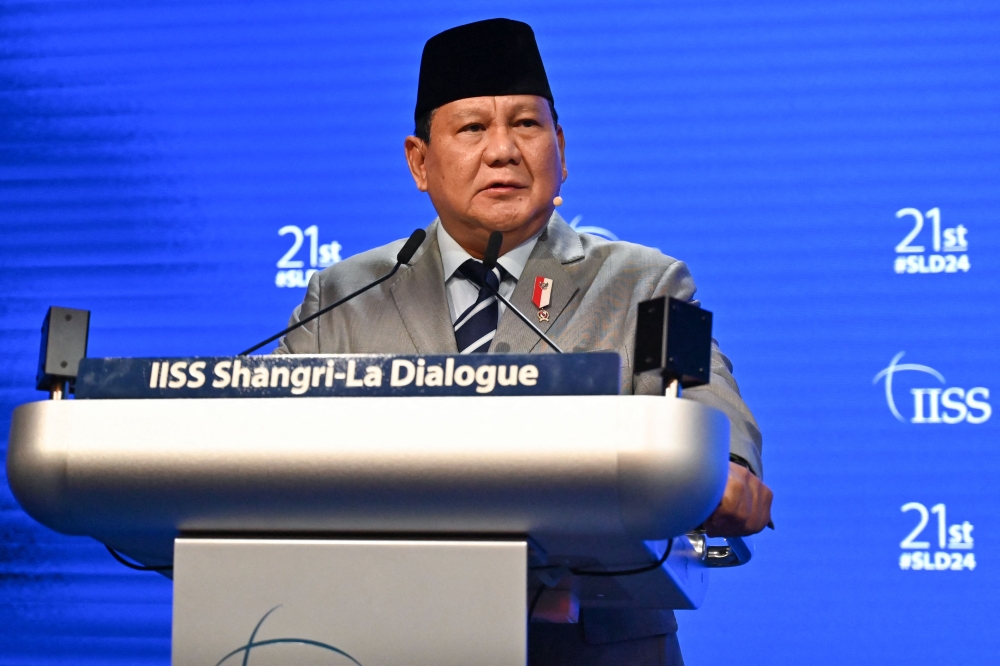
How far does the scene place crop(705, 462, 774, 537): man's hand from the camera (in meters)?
1.10

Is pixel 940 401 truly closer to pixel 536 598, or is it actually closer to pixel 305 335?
pixel 305 335

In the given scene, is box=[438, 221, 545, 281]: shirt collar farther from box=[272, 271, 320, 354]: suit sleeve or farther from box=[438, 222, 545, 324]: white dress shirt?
box=[272, 271, 320, 354]: suit sleeve

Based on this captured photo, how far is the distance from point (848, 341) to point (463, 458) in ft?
5.38

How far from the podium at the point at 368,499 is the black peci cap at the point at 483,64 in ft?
3.19

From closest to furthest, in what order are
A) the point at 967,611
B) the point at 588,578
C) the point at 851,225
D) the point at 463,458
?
1. the point at 463,458
2. the point at 588,578
3. the point at 967,611
4. the point at 851,225

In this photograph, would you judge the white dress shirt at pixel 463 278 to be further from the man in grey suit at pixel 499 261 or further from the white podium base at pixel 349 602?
the white podium base at pixel 349 602

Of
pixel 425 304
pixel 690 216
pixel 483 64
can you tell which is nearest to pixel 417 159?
pixel 483 64

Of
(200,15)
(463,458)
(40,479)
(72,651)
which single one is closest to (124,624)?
(72,651)

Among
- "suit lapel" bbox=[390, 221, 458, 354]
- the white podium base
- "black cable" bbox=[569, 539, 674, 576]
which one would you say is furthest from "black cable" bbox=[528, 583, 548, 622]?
"suit lapel" bbox=[390, 221, 458, 354]

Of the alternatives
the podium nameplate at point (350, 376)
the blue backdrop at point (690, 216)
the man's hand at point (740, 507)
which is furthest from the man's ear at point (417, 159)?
the podium nameplate at point (350, 376)

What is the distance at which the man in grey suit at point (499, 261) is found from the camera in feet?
5.22

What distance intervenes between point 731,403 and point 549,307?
1.13 feet

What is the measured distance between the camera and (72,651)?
267 cm

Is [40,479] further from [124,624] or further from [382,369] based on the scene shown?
[124,624]
